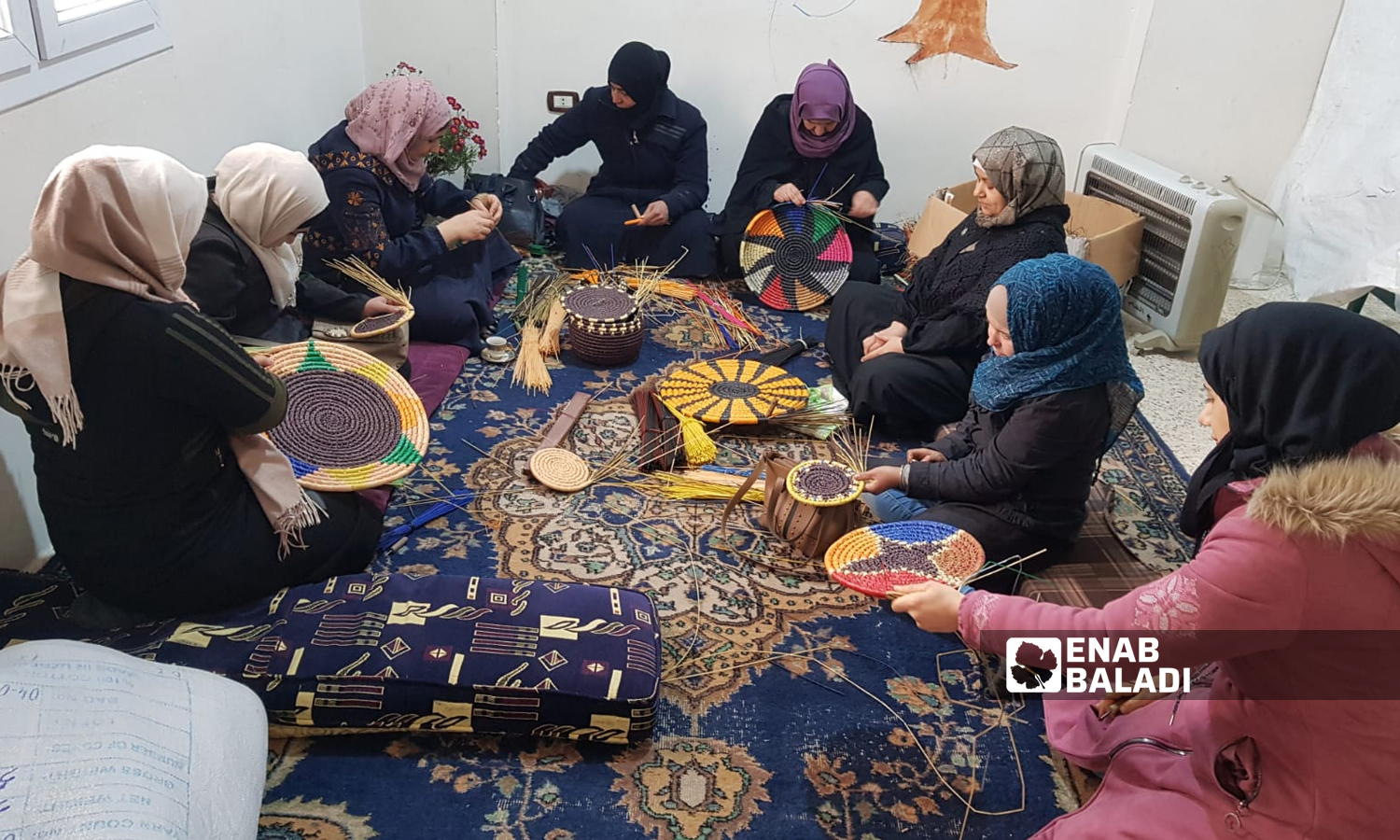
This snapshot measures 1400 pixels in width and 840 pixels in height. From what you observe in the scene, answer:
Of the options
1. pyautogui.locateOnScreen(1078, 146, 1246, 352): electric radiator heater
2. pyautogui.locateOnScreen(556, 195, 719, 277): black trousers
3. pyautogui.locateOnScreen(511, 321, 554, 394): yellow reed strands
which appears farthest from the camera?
pyautogui.locateOnScreen(556, 195, 719, 277): black trousers

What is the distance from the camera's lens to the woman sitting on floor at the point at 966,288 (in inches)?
118

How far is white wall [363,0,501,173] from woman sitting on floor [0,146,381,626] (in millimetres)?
2755

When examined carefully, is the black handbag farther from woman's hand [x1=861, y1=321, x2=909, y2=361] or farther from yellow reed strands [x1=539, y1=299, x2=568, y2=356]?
woman's hand [x1=861, y1=321, x2=909, y2=361]

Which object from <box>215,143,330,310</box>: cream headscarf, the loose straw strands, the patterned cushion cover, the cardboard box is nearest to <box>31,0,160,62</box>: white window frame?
<box>215,143,330,310</box>: cream headscarf

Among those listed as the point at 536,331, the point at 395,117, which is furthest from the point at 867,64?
the point at 395,117

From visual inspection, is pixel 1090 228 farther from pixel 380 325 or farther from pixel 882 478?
pixel 380 325

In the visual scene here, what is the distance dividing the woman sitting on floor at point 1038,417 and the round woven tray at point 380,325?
141 cm

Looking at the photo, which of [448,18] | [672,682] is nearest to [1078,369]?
[672,682]

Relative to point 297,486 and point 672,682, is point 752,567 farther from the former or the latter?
point 297,486

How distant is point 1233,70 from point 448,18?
136 inches

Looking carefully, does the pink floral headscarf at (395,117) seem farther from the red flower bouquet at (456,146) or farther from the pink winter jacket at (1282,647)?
the pink winter jacket at (1282,647)

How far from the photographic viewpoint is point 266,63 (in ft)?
11.5

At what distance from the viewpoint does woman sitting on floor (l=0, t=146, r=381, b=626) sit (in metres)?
1.69

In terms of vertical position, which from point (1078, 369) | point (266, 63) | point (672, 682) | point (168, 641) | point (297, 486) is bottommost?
point (672, 682)
